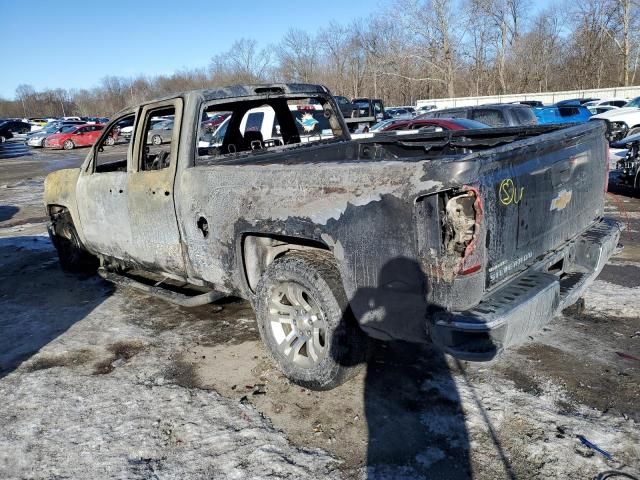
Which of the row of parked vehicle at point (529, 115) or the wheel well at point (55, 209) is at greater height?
the row of parked vehicle at point (529, 115)

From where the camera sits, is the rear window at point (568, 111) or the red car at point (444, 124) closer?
the red car at point (444, 124)

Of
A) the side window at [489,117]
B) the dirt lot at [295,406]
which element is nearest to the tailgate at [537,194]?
the dirt lot at [295,406]

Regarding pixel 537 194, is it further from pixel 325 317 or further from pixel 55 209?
pixel 55 209

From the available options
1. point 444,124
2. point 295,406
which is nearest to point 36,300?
point 295,406

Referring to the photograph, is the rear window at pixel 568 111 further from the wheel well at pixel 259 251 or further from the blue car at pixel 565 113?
the wheel well at pixel 259 251

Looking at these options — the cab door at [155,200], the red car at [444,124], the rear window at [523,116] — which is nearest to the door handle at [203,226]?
the cab door at [155,200]

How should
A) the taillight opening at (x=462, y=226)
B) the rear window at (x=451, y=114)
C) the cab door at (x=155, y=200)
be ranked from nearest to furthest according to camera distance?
the taillight opening at (x=462, y=226), the cab door at (x=155, y=200), the rear window at (x=451, y=114)

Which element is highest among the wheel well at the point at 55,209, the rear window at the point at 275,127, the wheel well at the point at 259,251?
the rear window at the point at 275,127

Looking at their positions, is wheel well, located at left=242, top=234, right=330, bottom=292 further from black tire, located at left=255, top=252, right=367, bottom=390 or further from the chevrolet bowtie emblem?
the chevrolet bowtie emblem

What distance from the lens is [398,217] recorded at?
267 cm

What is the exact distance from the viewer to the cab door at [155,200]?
13.7 feet

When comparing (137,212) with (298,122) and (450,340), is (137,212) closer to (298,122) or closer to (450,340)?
(298,122)

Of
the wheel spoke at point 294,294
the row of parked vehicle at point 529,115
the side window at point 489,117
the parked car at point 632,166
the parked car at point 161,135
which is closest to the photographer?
the wheel spoke at point 294,294

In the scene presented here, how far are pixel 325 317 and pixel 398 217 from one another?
88cm
